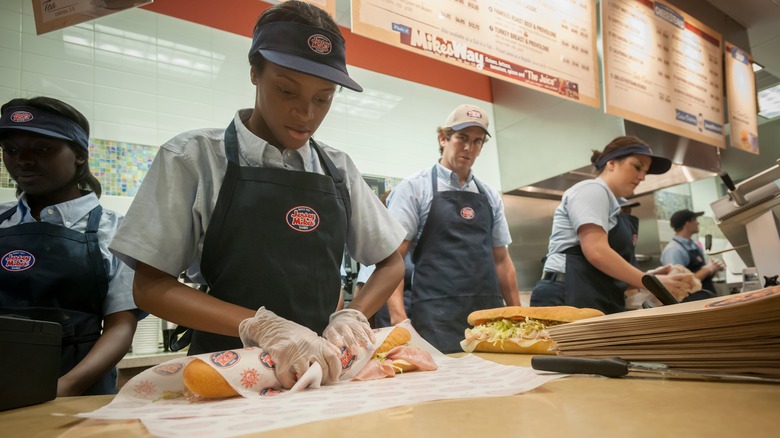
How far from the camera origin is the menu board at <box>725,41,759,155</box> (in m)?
4.19

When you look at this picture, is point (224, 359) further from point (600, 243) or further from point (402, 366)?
point (600, 243)

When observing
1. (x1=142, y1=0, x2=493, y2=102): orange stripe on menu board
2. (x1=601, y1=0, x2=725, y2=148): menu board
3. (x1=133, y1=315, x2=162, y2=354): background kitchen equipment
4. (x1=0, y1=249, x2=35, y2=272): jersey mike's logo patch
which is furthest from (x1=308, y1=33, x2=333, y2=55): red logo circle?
(x1=142, y1=0, x2=493, y2=102): orange stripe on menu board

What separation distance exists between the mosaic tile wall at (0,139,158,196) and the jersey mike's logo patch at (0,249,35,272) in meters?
2.05

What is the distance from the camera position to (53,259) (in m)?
1.65

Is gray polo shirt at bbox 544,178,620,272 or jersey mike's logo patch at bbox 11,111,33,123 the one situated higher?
jersey mike's logo patch at bbox 11,111,33,123

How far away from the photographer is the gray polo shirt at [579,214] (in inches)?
99.1

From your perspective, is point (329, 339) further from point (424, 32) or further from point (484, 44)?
point (484, 44)

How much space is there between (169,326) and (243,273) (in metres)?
2.36

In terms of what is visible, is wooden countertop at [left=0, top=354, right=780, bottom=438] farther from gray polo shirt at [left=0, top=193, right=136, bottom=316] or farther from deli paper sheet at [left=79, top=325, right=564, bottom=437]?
gray polo shirt at [left=0, top=193, right=136, bottom=316]

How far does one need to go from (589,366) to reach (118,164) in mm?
3634

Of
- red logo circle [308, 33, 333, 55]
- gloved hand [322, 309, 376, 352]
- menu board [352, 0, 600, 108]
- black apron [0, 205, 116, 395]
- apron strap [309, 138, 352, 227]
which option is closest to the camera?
gloved hand [322, 309, 376, 352]

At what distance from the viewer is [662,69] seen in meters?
3.56

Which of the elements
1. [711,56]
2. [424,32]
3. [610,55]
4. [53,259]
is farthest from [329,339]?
[711,56]

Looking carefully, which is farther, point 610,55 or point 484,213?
point 610,55
